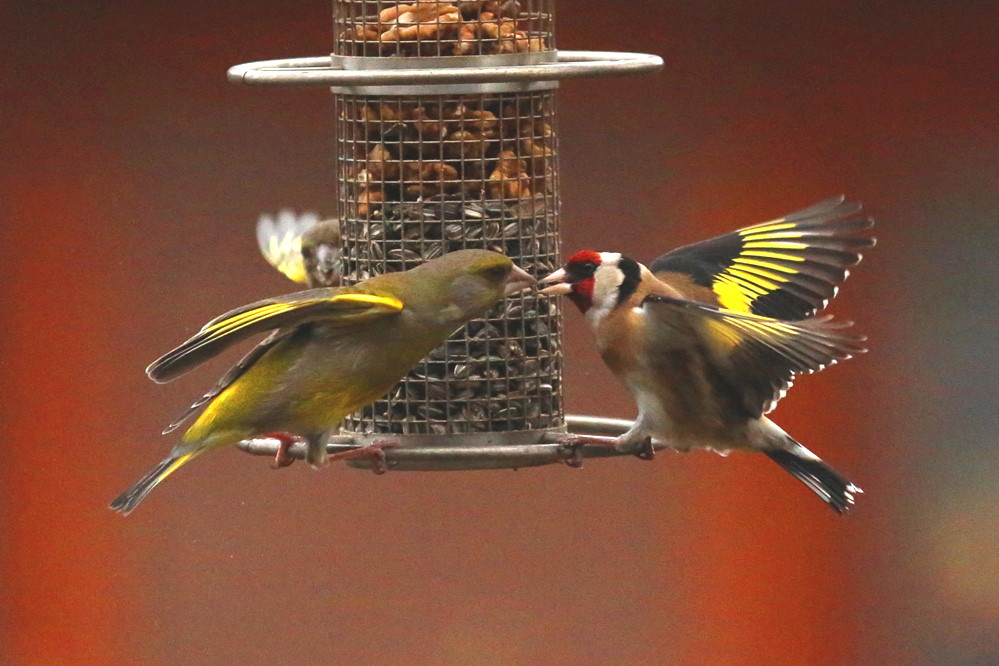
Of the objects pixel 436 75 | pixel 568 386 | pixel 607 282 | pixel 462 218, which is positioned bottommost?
pixel 568 386

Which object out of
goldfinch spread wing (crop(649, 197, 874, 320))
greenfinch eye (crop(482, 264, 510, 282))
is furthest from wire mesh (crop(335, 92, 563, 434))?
goldfinch spread wing (crop(649, 197, 874, 320))

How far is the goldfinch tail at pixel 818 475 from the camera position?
4.71 metres

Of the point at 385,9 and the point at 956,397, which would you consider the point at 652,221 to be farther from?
the point at 385,9

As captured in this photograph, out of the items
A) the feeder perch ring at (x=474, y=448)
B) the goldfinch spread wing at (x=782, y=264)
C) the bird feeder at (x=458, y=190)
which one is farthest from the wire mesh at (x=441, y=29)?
the feeder perch ring at (x=474, y=448)

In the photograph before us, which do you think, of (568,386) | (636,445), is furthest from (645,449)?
(568,386)

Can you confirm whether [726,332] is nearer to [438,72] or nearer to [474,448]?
[474,448]

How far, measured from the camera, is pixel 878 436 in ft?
22.4

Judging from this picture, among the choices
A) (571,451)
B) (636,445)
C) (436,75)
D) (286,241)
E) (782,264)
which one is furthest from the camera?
(286,241)

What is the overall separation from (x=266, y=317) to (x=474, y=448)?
59 cm

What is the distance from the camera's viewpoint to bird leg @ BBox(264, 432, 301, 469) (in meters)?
4.50

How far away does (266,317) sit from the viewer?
4.05m

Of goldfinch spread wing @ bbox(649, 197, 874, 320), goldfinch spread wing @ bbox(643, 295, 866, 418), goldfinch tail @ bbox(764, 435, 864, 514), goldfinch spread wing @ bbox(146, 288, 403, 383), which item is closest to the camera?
goldfinch spread wing @ bbox(146, 288, 403, 383)

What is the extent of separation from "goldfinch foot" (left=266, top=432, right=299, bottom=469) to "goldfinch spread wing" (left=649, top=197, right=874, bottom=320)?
1.17 m

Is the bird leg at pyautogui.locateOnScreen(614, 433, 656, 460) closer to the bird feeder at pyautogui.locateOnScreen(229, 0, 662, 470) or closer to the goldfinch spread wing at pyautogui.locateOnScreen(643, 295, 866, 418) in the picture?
the bird feeder at pyautogui.locateOnScreen(229, 0, 662, 470)
